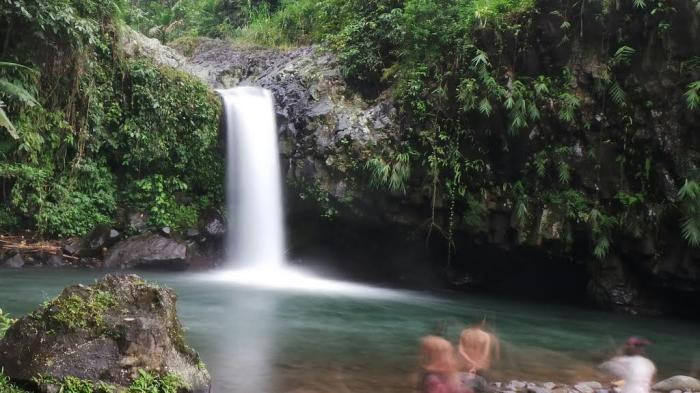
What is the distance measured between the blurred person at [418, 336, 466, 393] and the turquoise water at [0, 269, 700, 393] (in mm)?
1040

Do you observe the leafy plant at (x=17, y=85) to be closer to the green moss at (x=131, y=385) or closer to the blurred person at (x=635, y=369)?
the green moss at (x=131, y=385)

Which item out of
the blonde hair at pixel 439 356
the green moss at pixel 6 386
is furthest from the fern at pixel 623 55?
the green moss at pixel 6 386

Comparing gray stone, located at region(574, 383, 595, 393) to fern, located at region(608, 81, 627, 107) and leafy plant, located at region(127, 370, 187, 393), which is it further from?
fern, located at region(608, 81, 627, 107)

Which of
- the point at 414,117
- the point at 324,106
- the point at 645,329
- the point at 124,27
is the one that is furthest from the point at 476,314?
the point at 124,27

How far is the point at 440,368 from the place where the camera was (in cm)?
577

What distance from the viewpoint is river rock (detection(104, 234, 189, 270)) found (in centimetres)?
1488

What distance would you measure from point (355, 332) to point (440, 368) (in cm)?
400

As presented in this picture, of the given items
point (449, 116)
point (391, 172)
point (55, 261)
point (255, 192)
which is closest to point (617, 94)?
point (449, 116)

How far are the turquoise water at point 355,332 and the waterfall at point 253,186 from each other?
6.70ft

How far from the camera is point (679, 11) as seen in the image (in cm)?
1242

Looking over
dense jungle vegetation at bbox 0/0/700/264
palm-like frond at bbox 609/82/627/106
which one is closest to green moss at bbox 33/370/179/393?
dense jungle vegetation at bbox 0/0/700/264

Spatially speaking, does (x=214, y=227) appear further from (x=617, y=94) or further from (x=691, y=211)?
(x=691, y=211)

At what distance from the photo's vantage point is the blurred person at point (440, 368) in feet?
18.7

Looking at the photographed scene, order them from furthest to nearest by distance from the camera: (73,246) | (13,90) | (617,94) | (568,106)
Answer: (73,246), (568,106), (617,94), (13,90)
